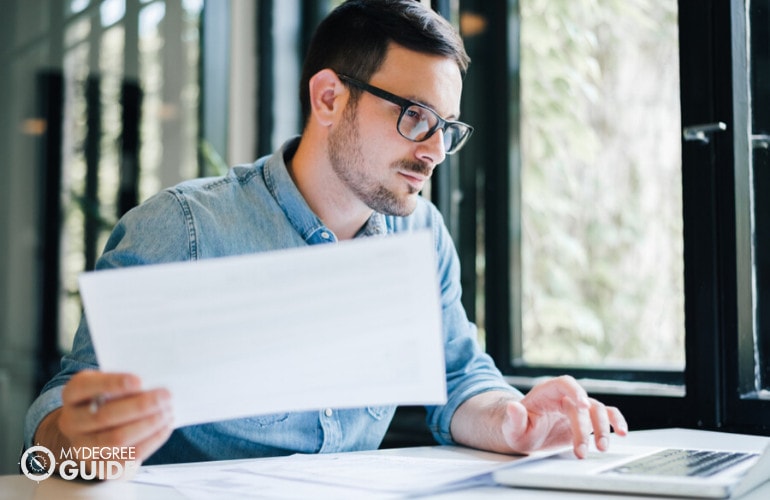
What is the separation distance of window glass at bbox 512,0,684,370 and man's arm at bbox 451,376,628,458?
1646 mm

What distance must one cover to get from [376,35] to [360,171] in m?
0.26

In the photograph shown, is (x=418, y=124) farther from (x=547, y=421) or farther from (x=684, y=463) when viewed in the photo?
(x=684, y=463)

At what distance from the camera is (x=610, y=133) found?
3.20m

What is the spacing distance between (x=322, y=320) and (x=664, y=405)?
104cm

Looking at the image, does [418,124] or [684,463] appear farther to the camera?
[418,124]

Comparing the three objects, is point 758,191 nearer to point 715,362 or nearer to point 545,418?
point 715,362

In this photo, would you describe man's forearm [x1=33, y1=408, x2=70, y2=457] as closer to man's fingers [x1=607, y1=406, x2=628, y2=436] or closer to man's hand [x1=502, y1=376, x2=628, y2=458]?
man's hand [x1=502, y1=376, x2=628, y2=458]

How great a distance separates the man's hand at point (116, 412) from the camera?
82 centimetres

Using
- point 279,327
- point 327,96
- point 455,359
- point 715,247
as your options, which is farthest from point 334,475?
point 715,247

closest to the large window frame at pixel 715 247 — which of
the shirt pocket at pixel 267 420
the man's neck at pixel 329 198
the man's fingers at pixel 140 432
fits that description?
the man's neck at pixel 329 198

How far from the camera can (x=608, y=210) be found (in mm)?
3215

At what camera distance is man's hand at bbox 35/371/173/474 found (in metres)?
0.82

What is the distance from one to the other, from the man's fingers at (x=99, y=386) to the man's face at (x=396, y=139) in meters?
0.74

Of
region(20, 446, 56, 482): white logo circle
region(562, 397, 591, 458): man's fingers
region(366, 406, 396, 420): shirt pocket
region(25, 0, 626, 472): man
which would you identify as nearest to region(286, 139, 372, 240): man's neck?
region(25, 0, 626, 472): man
